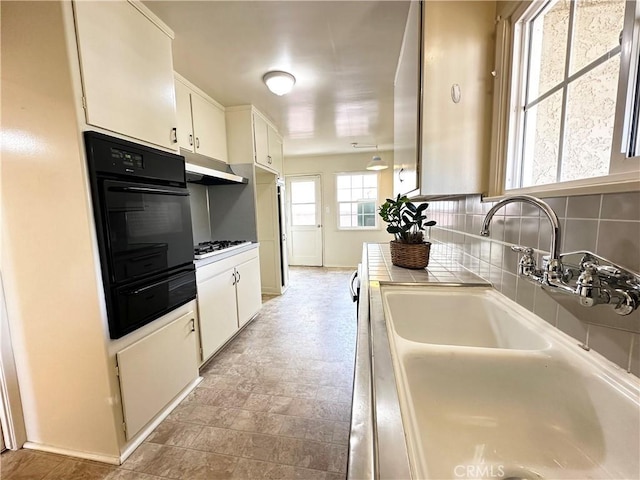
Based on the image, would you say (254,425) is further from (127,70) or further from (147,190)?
(127,70)

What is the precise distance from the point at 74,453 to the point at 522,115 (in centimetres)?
275

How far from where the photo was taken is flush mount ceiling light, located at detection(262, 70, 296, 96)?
215 centimetres

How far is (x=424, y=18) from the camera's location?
121cm

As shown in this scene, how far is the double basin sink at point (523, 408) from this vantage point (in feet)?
1.97

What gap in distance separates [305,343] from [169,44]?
247 cm

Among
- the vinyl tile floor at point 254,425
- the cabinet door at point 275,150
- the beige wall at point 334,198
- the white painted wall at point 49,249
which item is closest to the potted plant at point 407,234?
the vinyl tile floor at point 254,425

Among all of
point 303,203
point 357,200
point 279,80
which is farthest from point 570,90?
point 303,203

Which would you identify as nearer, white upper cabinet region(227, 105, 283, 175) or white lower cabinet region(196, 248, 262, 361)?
white lower cabinet region(196, 248, 262, 361)

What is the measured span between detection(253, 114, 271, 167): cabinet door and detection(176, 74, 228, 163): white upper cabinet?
32cm

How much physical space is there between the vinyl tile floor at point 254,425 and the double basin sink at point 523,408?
33.8 inches

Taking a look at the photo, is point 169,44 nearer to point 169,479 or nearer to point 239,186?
point 239,186

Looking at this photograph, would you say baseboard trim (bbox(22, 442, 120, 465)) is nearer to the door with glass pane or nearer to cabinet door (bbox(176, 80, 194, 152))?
cabinet door (bbox(176, 80, 194, 152))

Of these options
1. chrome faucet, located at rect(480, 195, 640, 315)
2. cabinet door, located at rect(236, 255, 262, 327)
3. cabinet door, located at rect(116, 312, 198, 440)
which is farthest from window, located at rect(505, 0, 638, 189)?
cabinet door, located at rect(236, 255, 262, 327)

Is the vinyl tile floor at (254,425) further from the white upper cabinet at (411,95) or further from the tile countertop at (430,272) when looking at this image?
the white upper cabinet at (411,95)
